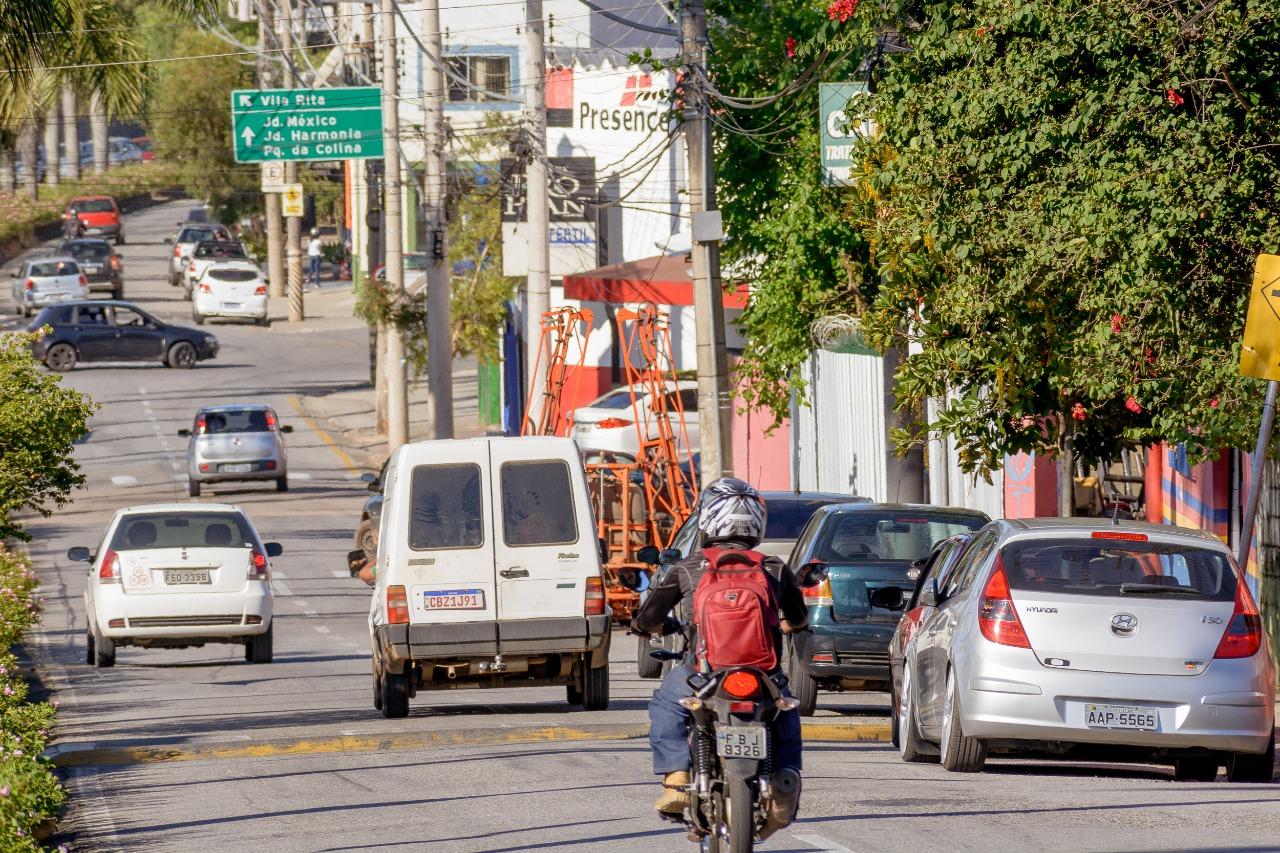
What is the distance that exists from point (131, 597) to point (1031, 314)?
1037 centimetres

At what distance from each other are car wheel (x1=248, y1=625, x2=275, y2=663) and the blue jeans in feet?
46.5

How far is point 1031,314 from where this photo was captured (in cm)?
1546

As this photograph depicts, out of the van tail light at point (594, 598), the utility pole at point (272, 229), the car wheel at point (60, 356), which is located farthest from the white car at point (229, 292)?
the van tail light at point (594, 598)

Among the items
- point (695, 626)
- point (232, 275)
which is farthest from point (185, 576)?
point (232, 275)

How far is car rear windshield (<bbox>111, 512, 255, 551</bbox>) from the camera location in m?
22.6

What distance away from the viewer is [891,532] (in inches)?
667

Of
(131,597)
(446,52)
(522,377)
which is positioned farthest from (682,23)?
(446,52)

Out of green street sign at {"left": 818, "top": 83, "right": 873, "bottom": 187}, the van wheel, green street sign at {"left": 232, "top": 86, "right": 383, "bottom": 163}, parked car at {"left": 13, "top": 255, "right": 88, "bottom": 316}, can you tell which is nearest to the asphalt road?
the van wheel

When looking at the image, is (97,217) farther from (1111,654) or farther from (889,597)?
(1111,654)

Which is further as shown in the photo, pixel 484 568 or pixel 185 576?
pixel 185 576

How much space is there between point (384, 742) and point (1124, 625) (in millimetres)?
5257

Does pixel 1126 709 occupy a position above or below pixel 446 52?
below

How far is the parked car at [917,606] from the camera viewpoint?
45.3 ft

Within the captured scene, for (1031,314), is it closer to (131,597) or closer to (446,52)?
(131,597)
